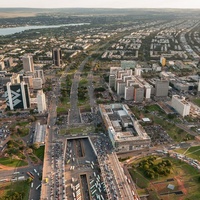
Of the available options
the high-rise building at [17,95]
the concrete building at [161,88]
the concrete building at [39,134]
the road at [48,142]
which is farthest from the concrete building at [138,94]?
the high-rise building at [17,95]

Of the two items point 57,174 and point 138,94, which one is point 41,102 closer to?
point 57,174

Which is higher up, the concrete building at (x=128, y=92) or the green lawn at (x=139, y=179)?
the concrete building at (x=128, y=92)

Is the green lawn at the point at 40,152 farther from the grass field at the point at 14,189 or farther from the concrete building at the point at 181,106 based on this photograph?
the concrete building at the point at 181,106

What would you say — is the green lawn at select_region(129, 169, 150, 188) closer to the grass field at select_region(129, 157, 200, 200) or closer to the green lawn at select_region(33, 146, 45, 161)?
the grass field at select_region(129, 157, 200, 200)

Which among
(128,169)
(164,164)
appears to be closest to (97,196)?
(128,169)

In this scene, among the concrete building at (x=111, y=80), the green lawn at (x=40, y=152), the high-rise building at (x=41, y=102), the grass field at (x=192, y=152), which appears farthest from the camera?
the concrete building at (x=111, y=80)

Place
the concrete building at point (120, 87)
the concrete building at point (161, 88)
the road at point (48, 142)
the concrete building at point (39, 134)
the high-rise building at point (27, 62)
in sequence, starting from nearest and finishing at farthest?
the road at point (48, 142), the concrete building at point (39, 134), the concrete building at point (161, 88), the concrete building at point (120, 87), the high-rise building at point (27, 62)

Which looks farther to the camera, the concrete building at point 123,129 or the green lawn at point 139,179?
the concrete building at point 123,129
